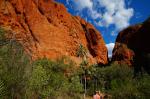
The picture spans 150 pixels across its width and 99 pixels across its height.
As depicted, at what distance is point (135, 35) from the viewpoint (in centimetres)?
11144

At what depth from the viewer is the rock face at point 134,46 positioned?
330 feet

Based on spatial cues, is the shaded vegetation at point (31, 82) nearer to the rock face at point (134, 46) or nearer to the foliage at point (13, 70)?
the foliage at point (13, 70)

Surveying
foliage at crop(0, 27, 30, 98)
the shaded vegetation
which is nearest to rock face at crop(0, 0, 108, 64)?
the shaded vegetation

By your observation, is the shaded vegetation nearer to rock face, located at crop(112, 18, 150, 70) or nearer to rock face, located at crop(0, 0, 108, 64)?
rock face, located at crop(0, 0, 108, 64)

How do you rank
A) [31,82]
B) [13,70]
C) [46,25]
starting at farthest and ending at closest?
[46,25] → [31,82] → [13,70]

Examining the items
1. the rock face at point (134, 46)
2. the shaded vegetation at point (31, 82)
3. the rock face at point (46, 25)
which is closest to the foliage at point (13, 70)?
the shaded vegetation at point (31, 82)

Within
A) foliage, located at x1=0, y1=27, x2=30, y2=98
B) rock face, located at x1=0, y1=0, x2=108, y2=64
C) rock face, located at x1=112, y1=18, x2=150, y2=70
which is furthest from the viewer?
rock face, located at x1=112, y1=18, x2=150, y2=70

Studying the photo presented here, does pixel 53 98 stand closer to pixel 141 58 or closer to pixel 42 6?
pixel 141 58

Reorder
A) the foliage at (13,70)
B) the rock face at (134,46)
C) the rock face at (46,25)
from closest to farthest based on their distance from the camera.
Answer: the foliage at (13,70) → the rock face at (46,25) → the rock face at (134,46)

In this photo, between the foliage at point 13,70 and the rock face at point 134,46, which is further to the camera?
the rock face at point 134,46

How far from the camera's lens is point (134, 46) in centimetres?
10994

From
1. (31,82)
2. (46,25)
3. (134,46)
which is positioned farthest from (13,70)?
(134,46)

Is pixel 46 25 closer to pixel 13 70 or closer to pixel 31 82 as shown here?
pixel 31 82

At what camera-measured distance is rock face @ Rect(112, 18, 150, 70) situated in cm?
10056
